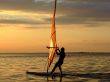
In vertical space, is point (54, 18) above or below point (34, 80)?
above

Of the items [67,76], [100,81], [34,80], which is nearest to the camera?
[100,81]

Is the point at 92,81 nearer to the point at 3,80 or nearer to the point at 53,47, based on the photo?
the point at 53,47

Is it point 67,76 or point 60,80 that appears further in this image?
point 67,76

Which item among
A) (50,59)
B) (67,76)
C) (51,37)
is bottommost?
(67,76)

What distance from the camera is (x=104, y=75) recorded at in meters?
27.9

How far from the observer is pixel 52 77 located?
88.7ft

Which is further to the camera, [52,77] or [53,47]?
[52,77]

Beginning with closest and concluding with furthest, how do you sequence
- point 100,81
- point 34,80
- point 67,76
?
point 100,81, point 34,80, point 67,76

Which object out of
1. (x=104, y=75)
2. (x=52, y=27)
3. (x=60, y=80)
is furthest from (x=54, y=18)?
(x=104, y=75)

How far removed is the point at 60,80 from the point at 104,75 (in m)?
4.38

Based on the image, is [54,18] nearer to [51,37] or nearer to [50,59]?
[51,37]

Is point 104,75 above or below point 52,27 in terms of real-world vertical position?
below

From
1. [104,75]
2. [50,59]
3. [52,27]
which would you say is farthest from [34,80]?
[104,75]

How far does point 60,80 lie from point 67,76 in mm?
2779
